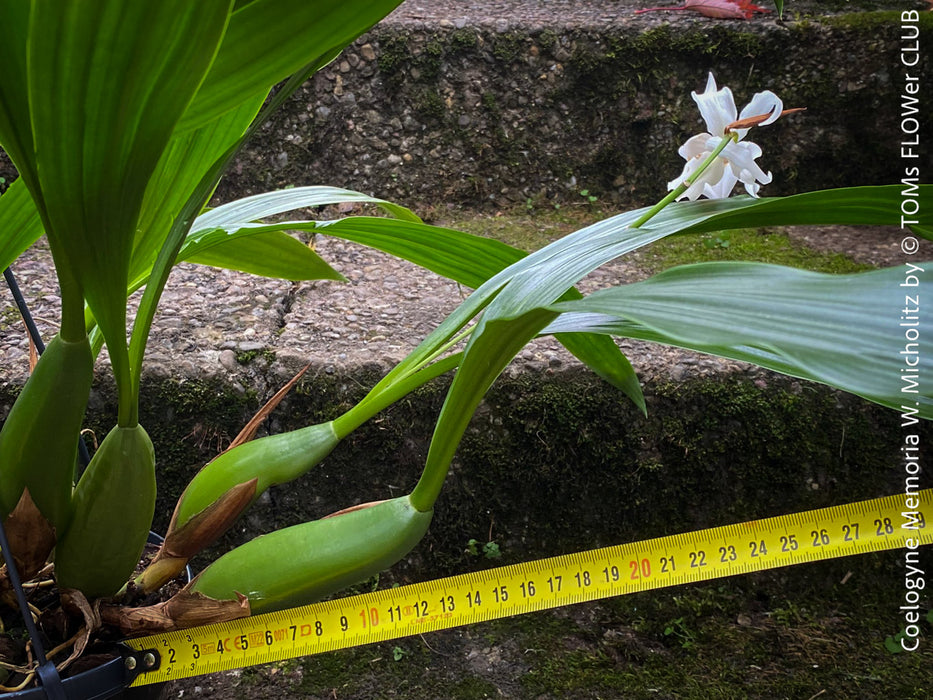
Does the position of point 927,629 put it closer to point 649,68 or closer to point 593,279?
point 593,279

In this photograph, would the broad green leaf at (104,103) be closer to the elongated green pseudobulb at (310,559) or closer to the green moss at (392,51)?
the elongated green pseudobulb at (310,559)

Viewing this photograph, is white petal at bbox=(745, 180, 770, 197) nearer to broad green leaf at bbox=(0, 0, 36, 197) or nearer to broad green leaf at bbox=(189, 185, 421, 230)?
broad green leaf at bbox=(189, 185, 421, 230)

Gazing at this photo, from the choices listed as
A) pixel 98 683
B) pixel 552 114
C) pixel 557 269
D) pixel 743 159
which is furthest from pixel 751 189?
pixel 552 114

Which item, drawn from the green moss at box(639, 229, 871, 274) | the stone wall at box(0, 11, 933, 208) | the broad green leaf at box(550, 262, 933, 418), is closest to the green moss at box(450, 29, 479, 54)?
the stone wall at box(0, 11, 933, 208)

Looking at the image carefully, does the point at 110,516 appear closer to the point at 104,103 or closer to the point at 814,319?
the point at 104,103

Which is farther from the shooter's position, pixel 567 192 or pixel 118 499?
pixel 567 192

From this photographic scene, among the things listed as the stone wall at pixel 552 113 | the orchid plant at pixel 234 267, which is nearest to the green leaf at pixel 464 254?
the orchid plant at pixel 234 267

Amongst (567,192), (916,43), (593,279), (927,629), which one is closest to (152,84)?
(593,279)

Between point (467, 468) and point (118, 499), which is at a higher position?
point (467, 468)
